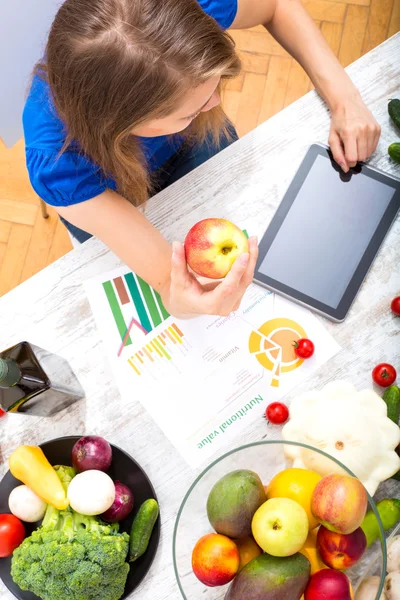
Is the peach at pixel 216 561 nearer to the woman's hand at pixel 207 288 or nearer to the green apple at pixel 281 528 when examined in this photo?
the green apple at pixel 281 528

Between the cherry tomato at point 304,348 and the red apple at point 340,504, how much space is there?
0.27 metres

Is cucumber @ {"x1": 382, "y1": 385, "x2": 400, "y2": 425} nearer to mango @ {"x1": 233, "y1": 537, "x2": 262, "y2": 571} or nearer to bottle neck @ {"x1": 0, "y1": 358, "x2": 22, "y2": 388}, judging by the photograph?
mango @ {"x1": 233, "y1": 537, "x2": 262, "y2": 571}

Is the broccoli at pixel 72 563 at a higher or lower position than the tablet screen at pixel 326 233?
lower

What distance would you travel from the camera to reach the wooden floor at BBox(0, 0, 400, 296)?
71.2 inches

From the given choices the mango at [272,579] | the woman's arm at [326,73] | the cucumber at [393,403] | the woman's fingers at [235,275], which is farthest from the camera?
the woman's arm at [326,73]

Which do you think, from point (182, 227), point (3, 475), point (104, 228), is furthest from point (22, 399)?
point (182, 227)

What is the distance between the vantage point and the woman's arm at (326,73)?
103 cm

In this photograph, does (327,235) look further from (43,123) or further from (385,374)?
(43,123)

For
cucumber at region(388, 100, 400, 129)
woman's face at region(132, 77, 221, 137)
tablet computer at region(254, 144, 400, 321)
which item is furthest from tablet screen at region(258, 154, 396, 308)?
woman's face at region(132, 77, 221, 137)

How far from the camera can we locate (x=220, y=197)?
107 cm

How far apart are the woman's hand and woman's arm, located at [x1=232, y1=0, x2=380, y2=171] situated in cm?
A: 32

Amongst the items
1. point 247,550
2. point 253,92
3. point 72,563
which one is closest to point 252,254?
point 247,550

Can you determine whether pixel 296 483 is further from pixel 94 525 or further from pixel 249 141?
pixel 249 141

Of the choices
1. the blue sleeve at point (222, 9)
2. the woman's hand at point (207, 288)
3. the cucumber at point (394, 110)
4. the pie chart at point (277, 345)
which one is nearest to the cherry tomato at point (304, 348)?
the pie chart at point (277, 345)
